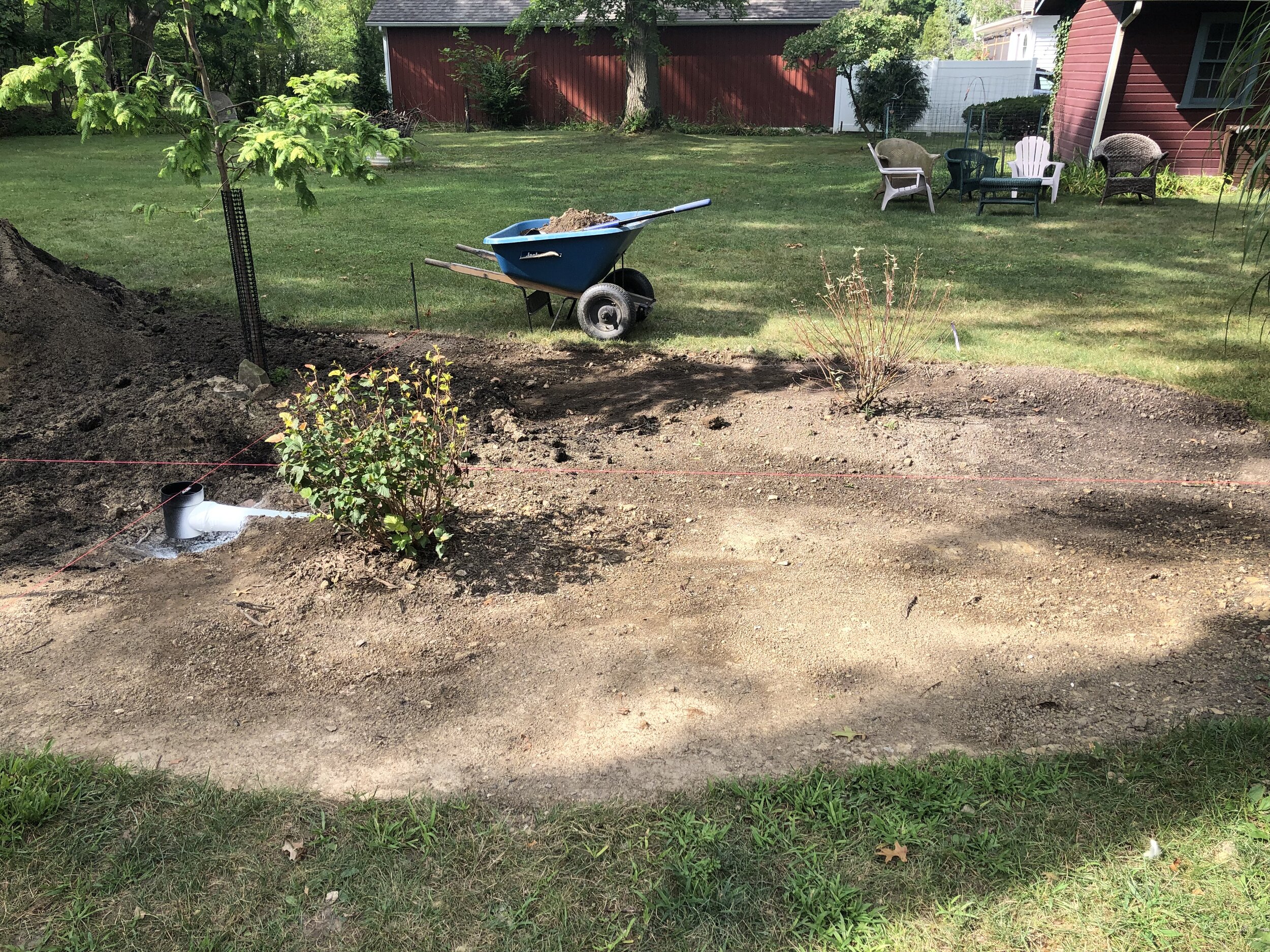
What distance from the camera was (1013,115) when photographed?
68.7 ft

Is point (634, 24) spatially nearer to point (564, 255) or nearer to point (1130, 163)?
point (1130, 163)

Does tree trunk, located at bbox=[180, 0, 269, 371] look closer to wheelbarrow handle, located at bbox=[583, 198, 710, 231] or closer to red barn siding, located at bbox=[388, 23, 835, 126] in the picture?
wheelbarrow handle, located at bbox=[583, 198, 710, 231]

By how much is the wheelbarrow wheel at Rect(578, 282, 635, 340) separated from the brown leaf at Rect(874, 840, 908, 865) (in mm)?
5253

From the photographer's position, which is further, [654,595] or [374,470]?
[654,595]

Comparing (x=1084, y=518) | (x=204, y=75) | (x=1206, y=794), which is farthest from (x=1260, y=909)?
(x=204, y=75)

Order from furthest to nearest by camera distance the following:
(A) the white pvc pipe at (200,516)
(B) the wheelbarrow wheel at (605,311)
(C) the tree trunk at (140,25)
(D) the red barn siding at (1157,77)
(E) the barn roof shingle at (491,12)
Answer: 1. (E) the barn roof shingle at (491,12)
2. (C) the tree trunk at (140,25)
3. (D) the red barn siding at (1157,77)
4. (B) the wheelbarrow wheel at (605,311)
5. (A) the white pvc pipe at (200,516)

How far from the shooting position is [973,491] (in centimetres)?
509

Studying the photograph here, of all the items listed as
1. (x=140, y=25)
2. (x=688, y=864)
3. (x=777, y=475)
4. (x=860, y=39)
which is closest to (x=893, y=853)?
(x=688, y=864)

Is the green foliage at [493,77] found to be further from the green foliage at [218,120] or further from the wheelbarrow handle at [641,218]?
the green foliage at [218,120]

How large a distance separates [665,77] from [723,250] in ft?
55.0

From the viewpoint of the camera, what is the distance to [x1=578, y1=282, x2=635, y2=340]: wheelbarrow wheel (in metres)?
7.42

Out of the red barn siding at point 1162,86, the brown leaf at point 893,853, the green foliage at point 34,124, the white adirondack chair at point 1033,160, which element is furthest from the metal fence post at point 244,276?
A: the green foliage at point 34,124

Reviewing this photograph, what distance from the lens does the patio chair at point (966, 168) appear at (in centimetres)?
1360

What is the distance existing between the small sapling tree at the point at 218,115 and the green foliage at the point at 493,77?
20896 millimetres
